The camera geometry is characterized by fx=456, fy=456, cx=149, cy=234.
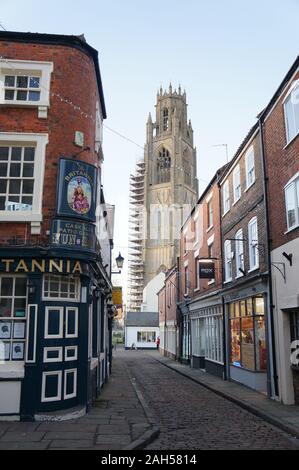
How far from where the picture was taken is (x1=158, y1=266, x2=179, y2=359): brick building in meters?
36.7

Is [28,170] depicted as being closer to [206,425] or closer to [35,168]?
[35,168]

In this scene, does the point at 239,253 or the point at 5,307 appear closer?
the point at 5,307

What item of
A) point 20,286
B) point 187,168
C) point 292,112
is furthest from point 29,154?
point 187,168

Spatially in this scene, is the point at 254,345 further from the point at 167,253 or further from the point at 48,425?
the point at 167,253

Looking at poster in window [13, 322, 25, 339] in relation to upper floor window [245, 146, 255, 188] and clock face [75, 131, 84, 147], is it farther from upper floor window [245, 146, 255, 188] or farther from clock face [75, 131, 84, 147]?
upper floor window [245, 146, 255, 188]

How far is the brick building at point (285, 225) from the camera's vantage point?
13.1 metres

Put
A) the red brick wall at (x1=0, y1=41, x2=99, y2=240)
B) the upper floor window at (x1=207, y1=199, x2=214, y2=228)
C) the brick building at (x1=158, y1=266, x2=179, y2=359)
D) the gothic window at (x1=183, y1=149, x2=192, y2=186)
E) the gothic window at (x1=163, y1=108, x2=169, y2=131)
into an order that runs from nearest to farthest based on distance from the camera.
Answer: the red brick wall at (x1=0, y1=41, x2=99, y2=240)
the upper floor window at (x1=207, y1=199, x2=214, y2=228)
the brick building at (x1=158, y1=266, x2=179, y2=359)
the gothic window at (x1=183, y1=149, x2=192, y2=186)
the gothic window at (x1=163, y1=108, x2=169, y2=131)

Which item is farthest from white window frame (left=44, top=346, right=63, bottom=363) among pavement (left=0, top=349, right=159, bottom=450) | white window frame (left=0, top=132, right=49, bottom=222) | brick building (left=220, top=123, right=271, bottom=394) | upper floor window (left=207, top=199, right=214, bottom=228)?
upper floor window (left=207, top=199, right=214, bottom=228)

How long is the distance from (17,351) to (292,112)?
10097 mm

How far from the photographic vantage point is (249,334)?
1762 cm

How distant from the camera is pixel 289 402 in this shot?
1345 cm

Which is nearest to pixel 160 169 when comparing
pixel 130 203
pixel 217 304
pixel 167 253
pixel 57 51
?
pixel 130 203

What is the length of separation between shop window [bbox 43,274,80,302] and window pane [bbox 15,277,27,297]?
0.52 m

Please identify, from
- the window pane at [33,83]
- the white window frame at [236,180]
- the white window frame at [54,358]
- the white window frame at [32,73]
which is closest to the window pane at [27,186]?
the white window frame at [32,73]
